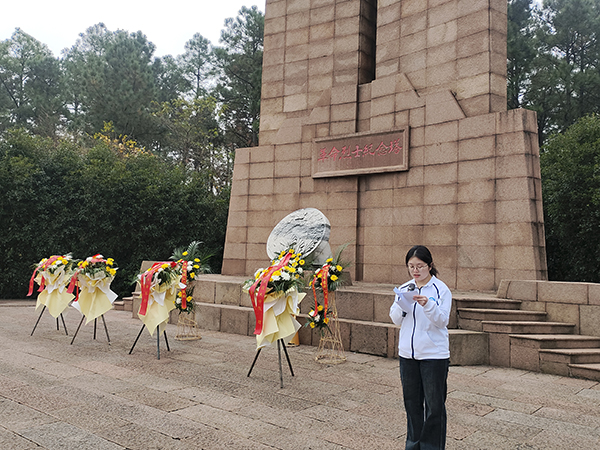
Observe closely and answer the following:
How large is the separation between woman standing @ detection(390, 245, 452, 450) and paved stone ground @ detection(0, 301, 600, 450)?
0.61m

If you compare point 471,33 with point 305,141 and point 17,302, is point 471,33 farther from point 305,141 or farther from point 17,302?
point 17,302

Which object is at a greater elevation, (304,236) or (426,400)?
(304,236)

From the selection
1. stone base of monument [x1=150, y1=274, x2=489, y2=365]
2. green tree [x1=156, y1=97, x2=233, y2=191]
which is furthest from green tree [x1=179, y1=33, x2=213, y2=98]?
stone base of monument [x1=150, y1=274, x2=489, y2=365]

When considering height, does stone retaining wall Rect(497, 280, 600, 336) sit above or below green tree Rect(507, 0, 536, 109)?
below

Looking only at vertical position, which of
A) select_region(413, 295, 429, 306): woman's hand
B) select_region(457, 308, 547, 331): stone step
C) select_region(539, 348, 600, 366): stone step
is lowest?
select_region(539, 348, 600, 366): stone step

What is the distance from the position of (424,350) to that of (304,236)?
19.2ft

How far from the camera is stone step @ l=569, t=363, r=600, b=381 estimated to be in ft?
18.0

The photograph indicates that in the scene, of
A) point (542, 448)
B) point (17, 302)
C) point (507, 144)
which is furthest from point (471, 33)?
point (17, 302)

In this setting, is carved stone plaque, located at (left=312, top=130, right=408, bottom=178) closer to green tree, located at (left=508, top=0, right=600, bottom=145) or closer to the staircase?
the staircase

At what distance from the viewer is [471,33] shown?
8.91 m

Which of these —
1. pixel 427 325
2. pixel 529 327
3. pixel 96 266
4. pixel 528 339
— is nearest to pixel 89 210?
pixel 96 266

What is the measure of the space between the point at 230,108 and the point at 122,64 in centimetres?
695

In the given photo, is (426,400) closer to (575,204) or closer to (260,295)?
(260,295)

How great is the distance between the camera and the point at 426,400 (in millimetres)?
2902
